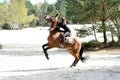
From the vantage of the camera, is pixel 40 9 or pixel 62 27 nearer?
pixel 62 27

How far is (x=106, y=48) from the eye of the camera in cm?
2514

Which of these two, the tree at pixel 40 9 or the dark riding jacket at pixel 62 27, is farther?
the tree at pixel 40 9

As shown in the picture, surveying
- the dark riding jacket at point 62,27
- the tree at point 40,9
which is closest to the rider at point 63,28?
the dark riding jacket at point 62,27

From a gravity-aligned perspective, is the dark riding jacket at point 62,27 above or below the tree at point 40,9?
above

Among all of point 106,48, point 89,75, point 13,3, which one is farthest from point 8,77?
point 13,3

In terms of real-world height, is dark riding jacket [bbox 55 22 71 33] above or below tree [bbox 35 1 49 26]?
above

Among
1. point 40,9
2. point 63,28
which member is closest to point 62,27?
point 63,28

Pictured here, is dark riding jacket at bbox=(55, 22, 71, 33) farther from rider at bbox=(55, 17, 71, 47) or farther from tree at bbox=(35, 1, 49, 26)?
tree at bbox=(35, 1, 49, 26)

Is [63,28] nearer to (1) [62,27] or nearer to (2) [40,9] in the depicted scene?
(1) [62,27]

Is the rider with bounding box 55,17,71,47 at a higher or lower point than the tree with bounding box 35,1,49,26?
higher

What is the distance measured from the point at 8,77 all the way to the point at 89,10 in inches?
568

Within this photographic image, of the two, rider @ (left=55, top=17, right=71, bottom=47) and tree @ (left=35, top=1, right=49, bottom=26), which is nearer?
rider @ (left=55, top=17, right=71, bottom=47)

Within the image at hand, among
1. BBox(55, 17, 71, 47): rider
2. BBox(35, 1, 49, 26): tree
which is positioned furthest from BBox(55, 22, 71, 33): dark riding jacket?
BBox(35, 1, 49, 26): tree

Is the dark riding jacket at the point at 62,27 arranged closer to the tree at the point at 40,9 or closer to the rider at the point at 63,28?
the rider at the point at 63,28
